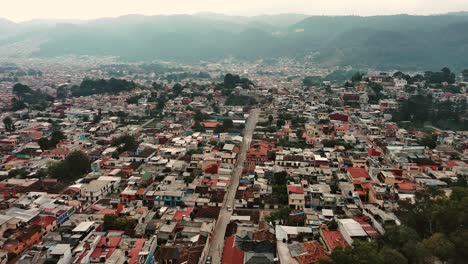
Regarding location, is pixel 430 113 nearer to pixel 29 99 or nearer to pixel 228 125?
pixel 228 125

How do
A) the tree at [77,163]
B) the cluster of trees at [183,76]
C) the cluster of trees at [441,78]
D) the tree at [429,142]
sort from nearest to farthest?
the tree at [77,163]
the tree at [429,142]
the cluster of trees at [441,78]
the cluster of trees at [183,76]

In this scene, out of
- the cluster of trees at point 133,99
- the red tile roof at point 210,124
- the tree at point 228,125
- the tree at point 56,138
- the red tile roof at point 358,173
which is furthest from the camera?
the cluster of trees at point 133,99

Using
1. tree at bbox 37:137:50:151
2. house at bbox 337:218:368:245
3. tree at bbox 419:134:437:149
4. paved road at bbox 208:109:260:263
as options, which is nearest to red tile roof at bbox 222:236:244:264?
paved road at bbox 208:109:260:263

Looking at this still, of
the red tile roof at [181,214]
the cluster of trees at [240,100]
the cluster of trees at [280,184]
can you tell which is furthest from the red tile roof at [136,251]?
the cluster of trees at [240,100]

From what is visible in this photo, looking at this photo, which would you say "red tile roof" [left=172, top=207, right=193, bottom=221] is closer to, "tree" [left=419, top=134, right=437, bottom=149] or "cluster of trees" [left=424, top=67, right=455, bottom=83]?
"tree" [left=419, top=134, right=437, bottom=149]

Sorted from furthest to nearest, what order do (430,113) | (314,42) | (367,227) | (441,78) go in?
(314,42) → (441,78) → (430,113) → (367,227)

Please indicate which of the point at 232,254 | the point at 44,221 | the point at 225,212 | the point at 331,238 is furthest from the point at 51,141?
the point at 331,238

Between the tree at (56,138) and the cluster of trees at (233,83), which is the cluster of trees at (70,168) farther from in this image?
the cluster of trees at (233,83)
